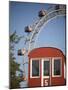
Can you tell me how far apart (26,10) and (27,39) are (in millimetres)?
245

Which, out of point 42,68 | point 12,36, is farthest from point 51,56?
point 12,36

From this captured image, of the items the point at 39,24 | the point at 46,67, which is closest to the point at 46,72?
the point at 46,67

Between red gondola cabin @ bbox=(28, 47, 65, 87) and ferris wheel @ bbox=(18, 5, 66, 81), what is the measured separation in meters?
0.07

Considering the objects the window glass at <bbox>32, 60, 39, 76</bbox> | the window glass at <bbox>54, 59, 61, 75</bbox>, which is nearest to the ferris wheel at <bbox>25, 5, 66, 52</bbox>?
the window glass at <bbox>32, 60, 39, 76</bbox>

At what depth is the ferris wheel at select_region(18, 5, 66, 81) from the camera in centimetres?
196

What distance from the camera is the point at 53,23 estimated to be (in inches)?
79.6

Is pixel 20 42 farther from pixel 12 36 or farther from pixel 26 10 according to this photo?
pixel 26 10

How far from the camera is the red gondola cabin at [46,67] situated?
1.96 metres

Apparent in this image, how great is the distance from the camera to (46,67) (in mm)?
1995

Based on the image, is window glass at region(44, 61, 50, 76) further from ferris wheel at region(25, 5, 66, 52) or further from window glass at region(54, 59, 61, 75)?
Answer: ferris wheel at region(25, 5, 66, 52)

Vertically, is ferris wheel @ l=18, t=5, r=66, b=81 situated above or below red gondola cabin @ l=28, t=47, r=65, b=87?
above

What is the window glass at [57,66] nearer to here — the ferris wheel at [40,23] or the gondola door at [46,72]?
the gondola door at [46,72]

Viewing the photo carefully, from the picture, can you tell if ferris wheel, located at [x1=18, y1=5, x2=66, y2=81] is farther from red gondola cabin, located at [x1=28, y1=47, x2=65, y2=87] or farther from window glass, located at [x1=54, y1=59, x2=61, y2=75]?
window glass, located at [x1=54, y1=59, x2=61, y2=75]

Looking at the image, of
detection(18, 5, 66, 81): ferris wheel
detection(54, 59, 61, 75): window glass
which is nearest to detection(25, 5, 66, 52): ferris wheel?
detection(18, 5, 66, 81): ferris wheel
